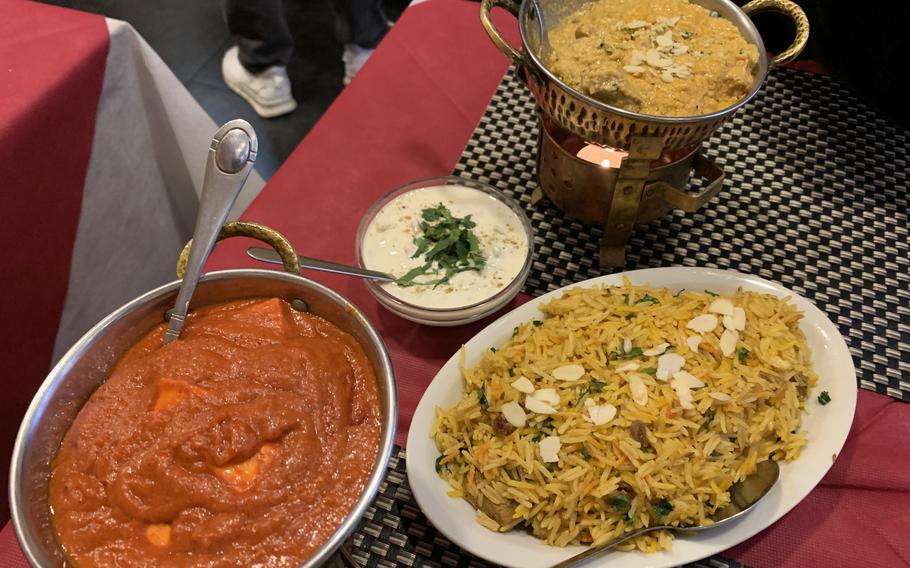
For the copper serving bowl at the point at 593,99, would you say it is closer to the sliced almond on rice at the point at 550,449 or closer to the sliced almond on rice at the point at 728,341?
the sliced almond on rice at the point at 728,341

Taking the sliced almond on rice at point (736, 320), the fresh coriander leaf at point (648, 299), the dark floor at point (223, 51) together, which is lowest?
the dark floor at point (223, 51)

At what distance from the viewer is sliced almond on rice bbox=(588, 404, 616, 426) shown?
3.71 feet

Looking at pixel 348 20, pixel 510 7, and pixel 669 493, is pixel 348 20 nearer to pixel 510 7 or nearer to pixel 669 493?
pixel 510 7

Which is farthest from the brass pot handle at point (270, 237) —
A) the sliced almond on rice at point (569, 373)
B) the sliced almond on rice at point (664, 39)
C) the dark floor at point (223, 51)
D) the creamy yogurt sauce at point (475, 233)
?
the dark floor at point (223, 51)

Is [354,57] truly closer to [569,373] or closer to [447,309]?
[447,309]

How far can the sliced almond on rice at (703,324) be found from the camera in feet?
4.12

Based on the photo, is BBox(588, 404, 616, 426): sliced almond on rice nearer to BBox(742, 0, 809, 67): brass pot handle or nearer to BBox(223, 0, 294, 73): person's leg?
BBox(742, 0, 809, 67): brass pot handle

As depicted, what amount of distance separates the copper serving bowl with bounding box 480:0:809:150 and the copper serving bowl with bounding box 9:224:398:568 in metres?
0.62

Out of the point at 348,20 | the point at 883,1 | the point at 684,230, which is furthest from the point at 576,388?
the point at 348,20

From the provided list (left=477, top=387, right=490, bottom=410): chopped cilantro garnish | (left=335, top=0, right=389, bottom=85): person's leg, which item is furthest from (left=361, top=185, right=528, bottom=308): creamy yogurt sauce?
(left=335, top=0, right=389, bottom=85): person's leg

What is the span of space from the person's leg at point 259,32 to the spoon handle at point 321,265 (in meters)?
2.32

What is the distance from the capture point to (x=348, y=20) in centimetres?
340

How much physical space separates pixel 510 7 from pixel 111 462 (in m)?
1.22

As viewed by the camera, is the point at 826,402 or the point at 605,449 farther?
the point at 826,402
